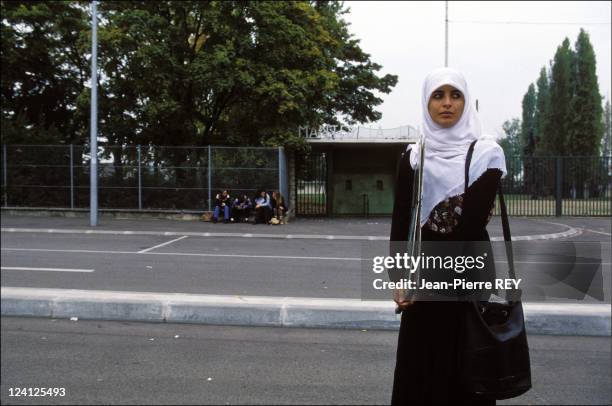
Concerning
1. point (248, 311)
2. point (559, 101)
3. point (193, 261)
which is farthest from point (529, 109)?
point (248, 311)

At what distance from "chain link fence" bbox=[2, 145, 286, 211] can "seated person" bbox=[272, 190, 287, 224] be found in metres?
0.92

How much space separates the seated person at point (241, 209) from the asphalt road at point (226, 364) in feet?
43.7

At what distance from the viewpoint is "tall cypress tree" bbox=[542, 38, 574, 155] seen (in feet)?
165

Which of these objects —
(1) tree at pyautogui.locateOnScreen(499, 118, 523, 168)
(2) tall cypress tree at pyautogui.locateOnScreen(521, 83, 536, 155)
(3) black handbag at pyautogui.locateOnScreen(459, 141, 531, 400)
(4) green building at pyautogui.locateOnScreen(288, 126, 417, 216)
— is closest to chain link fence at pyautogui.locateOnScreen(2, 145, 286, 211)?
(4) green building at pyautogui.locateOnScreen(288, 126, 417, 216)

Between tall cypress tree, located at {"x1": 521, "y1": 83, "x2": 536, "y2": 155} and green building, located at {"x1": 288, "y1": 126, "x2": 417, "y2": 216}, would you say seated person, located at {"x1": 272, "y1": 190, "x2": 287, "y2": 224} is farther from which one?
tall cypress tree, located at {"x1": 521, "y1": 83, "x2": 536, "y2": 155}

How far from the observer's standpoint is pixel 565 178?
22719 mm

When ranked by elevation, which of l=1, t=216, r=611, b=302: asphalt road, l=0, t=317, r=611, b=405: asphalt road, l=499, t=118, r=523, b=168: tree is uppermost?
l=499, t=118, r=523, b=168: tree

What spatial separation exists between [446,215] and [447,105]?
16.0 inches

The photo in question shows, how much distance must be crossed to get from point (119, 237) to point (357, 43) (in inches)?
818

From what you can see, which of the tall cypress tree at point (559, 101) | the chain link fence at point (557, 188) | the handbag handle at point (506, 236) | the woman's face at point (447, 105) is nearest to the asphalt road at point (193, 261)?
the handbag handle at point (506, 236)

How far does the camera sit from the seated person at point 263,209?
18391 millimetres

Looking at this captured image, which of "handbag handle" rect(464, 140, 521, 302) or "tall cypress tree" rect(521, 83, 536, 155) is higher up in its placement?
"tall cypress tree" rect(521, 83, 536, 155)

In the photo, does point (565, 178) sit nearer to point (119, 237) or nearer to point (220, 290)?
point (119, 237)

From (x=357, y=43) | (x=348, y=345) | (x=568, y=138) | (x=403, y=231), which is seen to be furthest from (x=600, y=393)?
(x=568, y=138)
